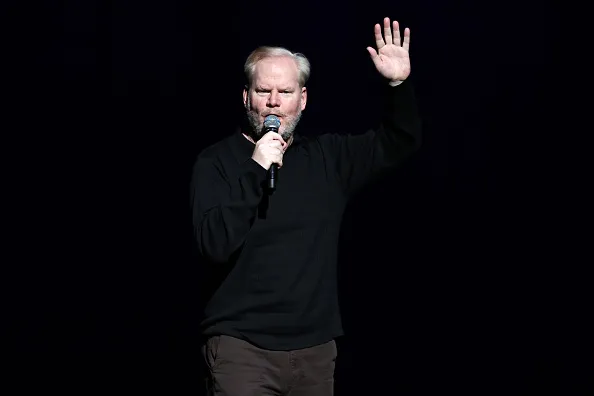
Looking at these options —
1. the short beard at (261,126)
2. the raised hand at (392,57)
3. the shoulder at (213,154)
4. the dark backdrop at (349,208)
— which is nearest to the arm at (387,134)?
the raised hand at (392,57)

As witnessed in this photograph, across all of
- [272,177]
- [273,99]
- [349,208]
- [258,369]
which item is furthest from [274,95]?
[349,208]

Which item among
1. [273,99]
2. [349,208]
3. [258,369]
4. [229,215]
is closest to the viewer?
[229,215]

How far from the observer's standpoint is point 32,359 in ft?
10.1

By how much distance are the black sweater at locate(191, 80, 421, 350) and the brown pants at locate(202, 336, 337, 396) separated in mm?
28

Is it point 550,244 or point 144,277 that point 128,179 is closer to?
point 144,277

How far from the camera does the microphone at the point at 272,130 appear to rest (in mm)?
1853

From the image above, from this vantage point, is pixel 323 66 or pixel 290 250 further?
pixel 323 66

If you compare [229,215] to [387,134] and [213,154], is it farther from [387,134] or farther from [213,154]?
[387,134]

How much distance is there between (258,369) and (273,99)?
62 centimetres

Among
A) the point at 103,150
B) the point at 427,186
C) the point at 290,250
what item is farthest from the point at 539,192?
the point at 103,150

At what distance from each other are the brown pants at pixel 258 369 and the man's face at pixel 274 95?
50 centimetres

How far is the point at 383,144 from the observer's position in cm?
207

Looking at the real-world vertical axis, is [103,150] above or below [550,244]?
above

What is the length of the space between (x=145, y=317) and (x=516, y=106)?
150 cm
